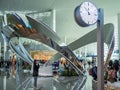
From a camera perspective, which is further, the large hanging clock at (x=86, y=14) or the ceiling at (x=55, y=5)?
the ceiling at (x=55, y=5)

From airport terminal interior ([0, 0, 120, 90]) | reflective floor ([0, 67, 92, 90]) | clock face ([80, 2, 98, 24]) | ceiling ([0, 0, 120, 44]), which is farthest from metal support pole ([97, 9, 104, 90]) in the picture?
ceiling ([0, 0, 120, 44])

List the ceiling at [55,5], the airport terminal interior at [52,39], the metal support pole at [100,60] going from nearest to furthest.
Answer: the metal support pole at [100,60] < the airport terminal interior at [52,39] < the ceiling at [55,5]

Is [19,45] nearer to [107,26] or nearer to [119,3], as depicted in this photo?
[119,3]

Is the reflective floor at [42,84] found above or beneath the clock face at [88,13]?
beneath

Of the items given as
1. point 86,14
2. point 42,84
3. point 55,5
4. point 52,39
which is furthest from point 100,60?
point 55,5

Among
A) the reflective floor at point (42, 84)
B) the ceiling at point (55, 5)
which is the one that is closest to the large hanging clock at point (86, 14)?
the reflective floor at point (42, 84)

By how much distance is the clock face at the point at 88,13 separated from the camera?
7.34 metres

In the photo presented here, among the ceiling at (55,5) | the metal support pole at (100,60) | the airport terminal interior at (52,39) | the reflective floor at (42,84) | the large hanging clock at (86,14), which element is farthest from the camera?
the ceiling at (55,5)

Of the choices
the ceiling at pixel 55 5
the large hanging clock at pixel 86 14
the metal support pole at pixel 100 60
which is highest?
the ceiling at pixel 55 5

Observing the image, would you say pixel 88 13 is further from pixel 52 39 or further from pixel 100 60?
pixel 52 39

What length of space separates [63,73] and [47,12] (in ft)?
47.3

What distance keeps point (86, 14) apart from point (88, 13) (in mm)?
83

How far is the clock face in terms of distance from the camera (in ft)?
24.1

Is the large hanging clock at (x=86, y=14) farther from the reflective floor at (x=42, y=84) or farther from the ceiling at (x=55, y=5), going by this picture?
the ceiling at (x=55, y=5)
